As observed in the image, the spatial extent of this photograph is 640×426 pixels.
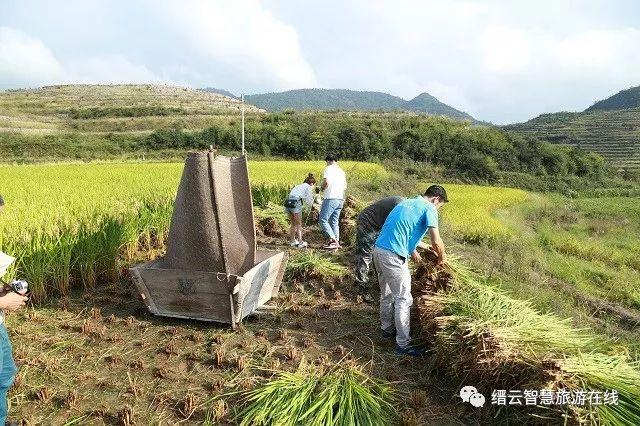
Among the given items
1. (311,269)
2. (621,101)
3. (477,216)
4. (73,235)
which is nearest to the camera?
(73,235)

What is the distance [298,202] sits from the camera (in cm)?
774

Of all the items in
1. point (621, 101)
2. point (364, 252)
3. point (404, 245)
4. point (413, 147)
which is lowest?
point (364, 252)

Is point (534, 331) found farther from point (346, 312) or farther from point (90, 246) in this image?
point (90, 246)

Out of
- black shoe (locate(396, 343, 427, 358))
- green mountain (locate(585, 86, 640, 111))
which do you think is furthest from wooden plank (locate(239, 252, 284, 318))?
green mountain (locate(585, 86, 640, 111))

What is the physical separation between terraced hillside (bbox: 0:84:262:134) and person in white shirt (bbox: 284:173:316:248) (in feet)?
140

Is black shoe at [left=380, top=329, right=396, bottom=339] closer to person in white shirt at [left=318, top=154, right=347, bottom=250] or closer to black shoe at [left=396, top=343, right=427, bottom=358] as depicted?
black shoe at [left=396, top=343, right=427, bottom=358]

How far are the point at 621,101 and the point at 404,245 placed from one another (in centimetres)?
9123

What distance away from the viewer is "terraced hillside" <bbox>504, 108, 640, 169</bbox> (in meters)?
45.5

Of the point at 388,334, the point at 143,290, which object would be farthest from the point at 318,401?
the point at 143,290

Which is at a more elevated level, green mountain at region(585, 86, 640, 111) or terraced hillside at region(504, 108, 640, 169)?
green mountain at region(585, 86, 640, 111)

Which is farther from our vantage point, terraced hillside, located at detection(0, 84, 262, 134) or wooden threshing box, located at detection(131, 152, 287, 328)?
terraced hillside, located at detection(0, 84, 262, 134)

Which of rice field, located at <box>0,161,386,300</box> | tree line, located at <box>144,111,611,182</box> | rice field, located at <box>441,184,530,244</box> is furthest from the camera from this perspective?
tree line, located at <box>144,111,611,182</box>

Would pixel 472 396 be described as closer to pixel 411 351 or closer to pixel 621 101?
pixel 411 351

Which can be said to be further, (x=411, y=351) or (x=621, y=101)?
(x=621, y=101)
